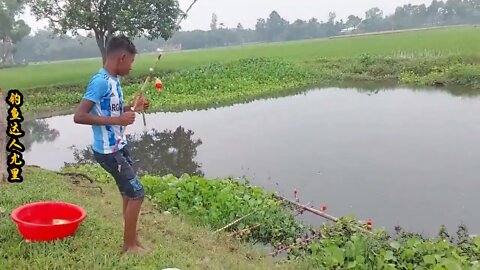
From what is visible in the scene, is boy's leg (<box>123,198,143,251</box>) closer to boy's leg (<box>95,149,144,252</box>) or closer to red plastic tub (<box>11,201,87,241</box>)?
boy's leg (<box>95,149,144,252</box>)

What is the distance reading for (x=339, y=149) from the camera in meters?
10.1

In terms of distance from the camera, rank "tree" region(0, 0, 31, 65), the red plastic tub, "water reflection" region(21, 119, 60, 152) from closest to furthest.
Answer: the red plastic tub
"water reflection" region(21, 119, 60, 152)
"tree" region(0, 0, 31, 65)

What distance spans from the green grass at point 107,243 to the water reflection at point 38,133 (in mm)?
7875

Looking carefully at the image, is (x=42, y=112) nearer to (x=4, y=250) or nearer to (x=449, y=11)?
(x=4, y=250)

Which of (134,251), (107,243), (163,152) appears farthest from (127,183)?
(163,152)

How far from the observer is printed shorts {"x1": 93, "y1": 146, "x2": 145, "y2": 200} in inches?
142

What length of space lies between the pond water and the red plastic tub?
335cm

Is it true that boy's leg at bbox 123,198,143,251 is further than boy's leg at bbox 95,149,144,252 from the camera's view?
Yes

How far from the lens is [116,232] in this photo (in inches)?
179

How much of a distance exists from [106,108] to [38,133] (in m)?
12.8

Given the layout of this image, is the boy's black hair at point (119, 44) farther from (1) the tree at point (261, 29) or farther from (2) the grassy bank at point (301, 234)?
(1) the tree at point (261, 29)

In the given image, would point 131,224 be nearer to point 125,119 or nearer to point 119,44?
point 125,119

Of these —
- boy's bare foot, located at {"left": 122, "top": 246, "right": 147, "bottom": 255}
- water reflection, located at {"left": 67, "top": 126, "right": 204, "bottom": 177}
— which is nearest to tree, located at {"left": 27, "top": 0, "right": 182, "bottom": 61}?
water reflection, located at {"left": 67, "top": 126, "right": 204, "bottom": 177}

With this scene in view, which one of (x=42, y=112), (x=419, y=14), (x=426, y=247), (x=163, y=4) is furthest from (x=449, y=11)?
(x=426, y=247)
